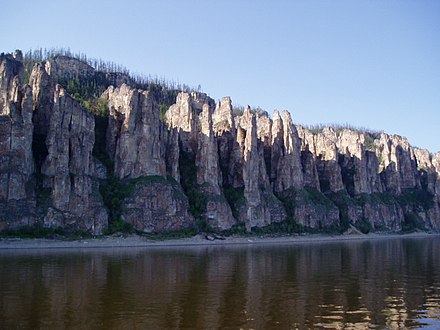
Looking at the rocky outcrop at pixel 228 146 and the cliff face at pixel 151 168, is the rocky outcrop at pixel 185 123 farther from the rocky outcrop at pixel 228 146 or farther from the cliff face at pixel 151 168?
the rocky outcrop at pixel 228 146

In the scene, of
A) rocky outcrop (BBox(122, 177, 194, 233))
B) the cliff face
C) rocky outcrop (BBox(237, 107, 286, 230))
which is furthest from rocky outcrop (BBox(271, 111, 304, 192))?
rocky outcrop (BBox(122, 177, 194, 233))

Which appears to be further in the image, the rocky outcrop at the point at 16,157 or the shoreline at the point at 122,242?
the rocky outcrop at the point at 16,157

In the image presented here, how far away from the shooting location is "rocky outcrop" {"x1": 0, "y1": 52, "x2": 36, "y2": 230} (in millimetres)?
104250

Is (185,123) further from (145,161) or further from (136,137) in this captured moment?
(145,161)

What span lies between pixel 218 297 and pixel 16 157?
93191mm

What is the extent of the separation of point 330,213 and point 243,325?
159 m

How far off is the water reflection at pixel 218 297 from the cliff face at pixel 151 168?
61953mm

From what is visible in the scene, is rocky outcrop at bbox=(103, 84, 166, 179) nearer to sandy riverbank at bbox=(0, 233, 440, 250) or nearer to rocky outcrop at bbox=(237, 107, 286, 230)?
sandy riverbank at bbox=(0, 233, 440, 250)

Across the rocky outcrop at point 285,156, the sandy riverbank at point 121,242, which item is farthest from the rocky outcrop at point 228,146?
the sandy riverbank at point 121,242

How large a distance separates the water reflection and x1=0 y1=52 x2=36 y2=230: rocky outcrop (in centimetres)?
5447

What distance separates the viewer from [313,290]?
123ft

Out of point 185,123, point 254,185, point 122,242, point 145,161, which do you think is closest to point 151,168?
point 145,161

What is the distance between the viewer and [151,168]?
138750 millimetres

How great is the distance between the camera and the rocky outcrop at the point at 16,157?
104 meters
